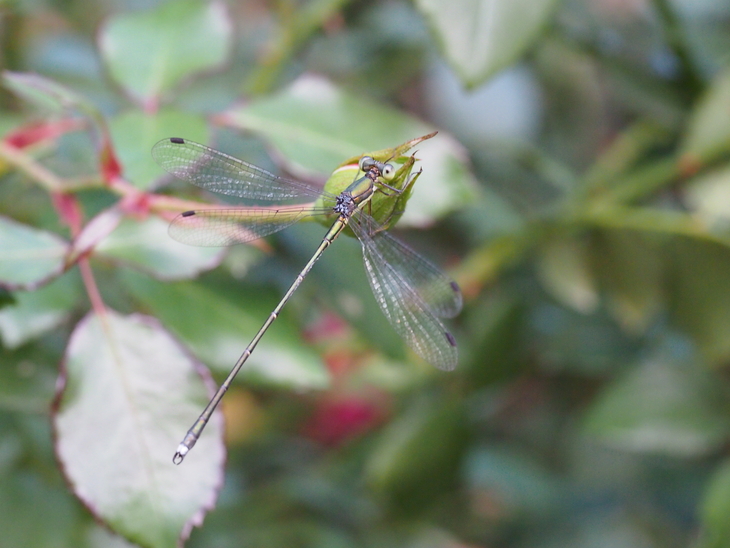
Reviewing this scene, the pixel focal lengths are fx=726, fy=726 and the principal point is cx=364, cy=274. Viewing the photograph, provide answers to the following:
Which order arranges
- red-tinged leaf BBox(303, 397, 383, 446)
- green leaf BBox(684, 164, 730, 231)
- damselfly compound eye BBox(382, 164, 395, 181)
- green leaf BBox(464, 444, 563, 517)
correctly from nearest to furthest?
damselfly compound eye BBox(382, 164, 395, 181) < green leaf BBox(684, 164, 730, 231) < green leaf BBox(464, 444, 563, 517) < red-tinged leaf BBox(303, 397, 383, 446)

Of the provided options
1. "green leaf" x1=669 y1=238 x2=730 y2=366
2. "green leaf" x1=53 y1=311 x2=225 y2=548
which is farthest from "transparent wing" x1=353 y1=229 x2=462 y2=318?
"green leaf" x1=669 y1=238 x2=730 y2=366

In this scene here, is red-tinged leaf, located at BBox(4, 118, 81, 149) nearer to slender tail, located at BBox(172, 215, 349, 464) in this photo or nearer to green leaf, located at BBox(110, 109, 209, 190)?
green leaf, located at BBox(110, 109, 209, 190)

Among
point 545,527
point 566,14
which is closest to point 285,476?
point 545,527

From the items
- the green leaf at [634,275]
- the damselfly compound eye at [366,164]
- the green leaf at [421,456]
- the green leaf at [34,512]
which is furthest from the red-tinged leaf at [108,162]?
the green leaf at [634,275]

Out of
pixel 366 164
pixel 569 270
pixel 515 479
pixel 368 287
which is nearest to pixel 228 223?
pixel 366 164

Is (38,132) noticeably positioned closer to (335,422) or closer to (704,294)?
(704,294)

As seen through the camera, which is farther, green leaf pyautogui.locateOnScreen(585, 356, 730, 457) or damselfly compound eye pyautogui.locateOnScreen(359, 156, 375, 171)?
green leaf pyautogui.locateOnScreen(585, 356, 730, 457)

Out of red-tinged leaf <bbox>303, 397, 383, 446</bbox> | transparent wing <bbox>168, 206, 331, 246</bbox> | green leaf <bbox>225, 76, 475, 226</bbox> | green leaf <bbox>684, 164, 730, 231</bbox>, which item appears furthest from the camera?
red-tinged leaf <bbox>303, 397, 383, 446</bbox>
